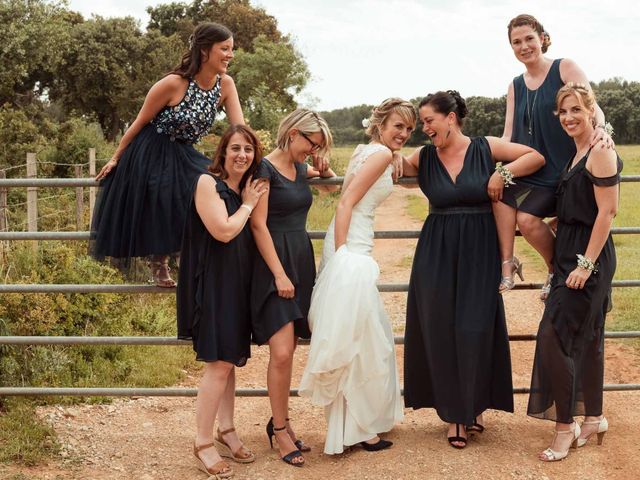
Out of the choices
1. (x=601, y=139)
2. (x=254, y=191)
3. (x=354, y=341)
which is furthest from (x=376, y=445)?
(x=601, y=139)

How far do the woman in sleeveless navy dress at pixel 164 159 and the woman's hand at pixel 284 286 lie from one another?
60 cm

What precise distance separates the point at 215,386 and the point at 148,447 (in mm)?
883

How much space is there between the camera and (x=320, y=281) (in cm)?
454

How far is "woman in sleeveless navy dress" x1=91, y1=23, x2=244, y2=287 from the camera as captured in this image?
15.0ft

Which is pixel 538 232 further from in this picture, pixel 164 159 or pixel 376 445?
pixel 164 159

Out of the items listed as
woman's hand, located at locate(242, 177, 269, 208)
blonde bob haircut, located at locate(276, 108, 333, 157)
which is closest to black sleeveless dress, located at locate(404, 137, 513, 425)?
blonde bob haircut, located at locate(276, 108, 333, 157)

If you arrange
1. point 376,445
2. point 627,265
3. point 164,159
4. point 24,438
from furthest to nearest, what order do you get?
point 627,265 → point 24,438 → point 376,445 → point 164,159

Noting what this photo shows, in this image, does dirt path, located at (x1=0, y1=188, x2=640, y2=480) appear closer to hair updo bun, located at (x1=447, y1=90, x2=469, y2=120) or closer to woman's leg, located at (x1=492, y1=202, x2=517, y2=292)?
woman's leg, located at (x1=492, y1=202, x2=517, y2=292)

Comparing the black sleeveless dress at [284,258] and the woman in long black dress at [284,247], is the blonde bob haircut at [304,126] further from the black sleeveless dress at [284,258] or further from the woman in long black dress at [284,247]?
the black sleeveless dress at [284,258]

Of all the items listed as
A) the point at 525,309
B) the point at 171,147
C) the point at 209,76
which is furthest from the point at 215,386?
the point at 525,309

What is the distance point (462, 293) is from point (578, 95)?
1.18 m

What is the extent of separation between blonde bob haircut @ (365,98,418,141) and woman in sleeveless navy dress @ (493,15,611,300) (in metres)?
0.63

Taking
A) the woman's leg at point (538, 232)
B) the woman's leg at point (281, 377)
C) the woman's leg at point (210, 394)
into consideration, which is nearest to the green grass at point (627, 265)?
the woman's leg at point (538, 232)

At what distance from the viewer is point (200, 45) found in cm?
454
